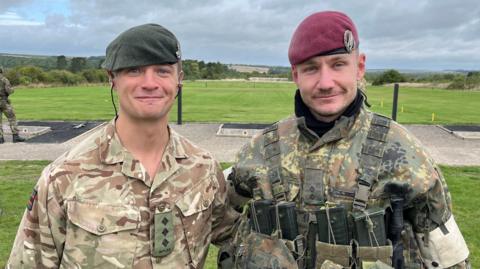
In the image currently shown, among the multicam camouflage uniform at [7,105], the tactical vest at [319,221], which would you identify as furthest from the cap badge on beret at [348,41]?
the multicam camouflage uniform at [7,105]

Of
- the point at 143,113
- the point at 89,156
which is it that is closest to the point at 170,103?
the point at 143,113

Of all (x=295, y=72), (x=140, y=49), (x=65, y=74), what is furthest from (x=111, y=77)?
(x=65, y=74)

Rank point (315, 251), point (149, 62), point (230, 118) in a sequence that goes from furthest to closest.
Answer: point (230, 118) < point (315, 251) < point (149, 62)

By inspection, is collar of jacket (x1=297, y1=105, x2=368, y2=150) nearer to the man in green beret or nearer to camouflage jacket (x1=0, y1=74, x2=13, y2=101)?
the man in green beret

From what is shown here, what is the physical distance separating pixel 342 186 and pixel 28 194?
6.89 meters

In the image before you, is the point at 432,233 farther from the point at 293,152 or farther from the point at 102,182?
the point at 102,182

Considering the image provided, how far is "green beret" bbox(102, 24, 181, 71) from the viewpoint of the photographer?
2.35 meters

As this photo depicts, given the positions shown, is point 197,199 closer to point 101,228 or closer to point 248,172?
point 248,172

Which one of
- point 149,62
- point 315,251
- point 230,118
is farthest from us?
point 230,118

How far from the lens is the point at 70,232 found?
2.40 m

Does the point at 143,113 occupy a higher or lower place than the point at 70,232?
higher

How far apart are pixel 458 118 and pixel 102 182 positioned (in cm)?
2048

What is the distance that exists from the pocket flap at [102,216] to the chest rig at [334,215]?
2.41 ft

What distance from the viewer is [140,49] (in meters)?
2.35
